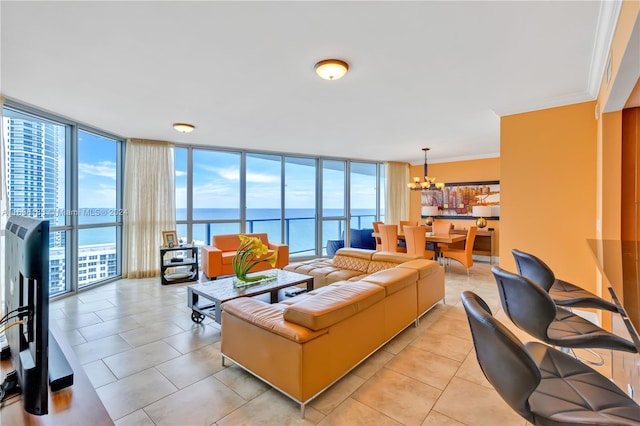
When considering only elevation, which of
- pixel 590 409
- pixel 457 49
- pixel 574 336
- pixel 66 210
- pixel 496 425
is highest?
pixel 457 49

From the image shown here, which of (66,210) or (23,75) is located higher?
(23,75)

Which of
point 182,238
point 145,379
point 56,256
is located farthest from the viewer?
point 182,238

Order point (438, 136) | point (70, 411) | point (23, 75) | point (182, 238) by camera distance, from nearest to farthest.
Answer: point (70, 411) → point (23, 75) → point (438, 136) → point (182, 238)

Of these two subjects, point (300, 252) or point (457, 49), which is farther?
point (300, 252)

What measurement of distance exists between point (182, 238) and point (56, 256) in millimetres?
1971

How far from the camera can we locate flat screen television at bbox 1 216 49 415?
0.72m

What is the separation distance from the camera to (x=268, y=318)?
80.6 inches

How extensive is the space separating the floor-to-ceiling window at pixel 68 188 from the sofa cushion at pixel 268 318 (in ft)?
9.21

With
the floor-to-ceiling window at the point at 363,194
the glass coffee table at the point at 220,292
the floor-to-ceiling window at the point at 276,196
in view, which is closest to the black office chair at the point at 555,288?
the glass coffee table at the point at 220,292

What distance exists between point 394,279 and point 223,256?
10.8 feet

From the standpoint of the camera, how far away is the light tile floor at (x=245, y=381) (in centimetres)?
184

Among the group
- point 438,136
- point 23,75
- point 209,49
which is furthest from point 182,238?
point 438,136

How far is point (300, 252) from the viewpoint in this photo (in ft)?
24.4

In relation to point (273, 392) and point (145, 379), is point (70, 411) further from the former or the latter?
point (145, 379)
